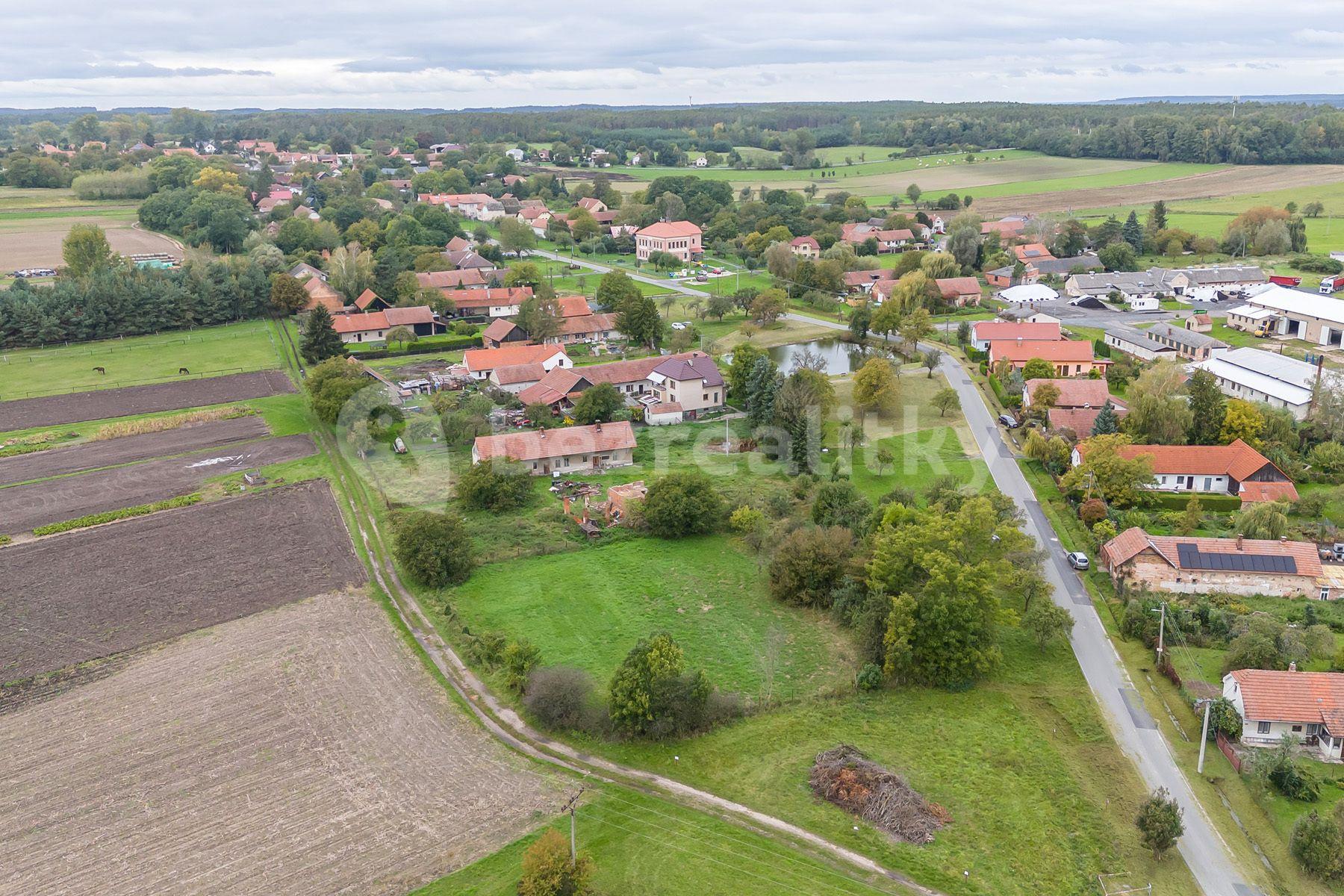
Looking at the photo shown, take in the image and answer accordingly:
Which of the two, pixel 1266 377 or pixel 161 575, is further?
pixel 1266 377

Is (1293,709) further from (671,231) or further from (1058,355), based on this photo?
(671,231)

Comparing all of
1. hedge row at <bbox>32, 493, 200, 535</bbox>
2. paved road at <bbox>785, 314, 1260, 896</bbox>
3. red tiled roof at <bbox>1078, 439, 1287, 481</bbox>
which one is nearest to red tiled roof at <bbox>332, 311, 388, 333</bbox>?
hedge row at <bbox>32, 493, 200, 535</bbox>

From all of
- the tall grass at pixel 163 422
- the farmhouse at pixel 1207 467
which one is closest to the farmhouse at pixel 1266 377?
the farmhouse at pixel 1207 467

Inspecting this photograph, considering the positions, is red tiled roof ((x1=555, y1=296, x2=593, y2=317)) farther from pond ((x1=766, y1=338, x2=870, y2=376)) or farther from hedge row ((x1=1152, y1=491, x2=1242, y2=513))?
hedge row ((x1=1152, y1=491, x2=1242, y2=513))

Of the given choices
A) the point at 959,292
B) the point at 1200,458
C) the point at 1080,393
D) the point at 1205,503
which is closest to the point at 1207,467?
the point at 1200,458

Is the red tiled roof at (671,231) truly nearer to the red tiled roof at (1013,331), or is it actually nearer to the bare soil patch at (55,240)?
the red tiled roof at (1013,331)
